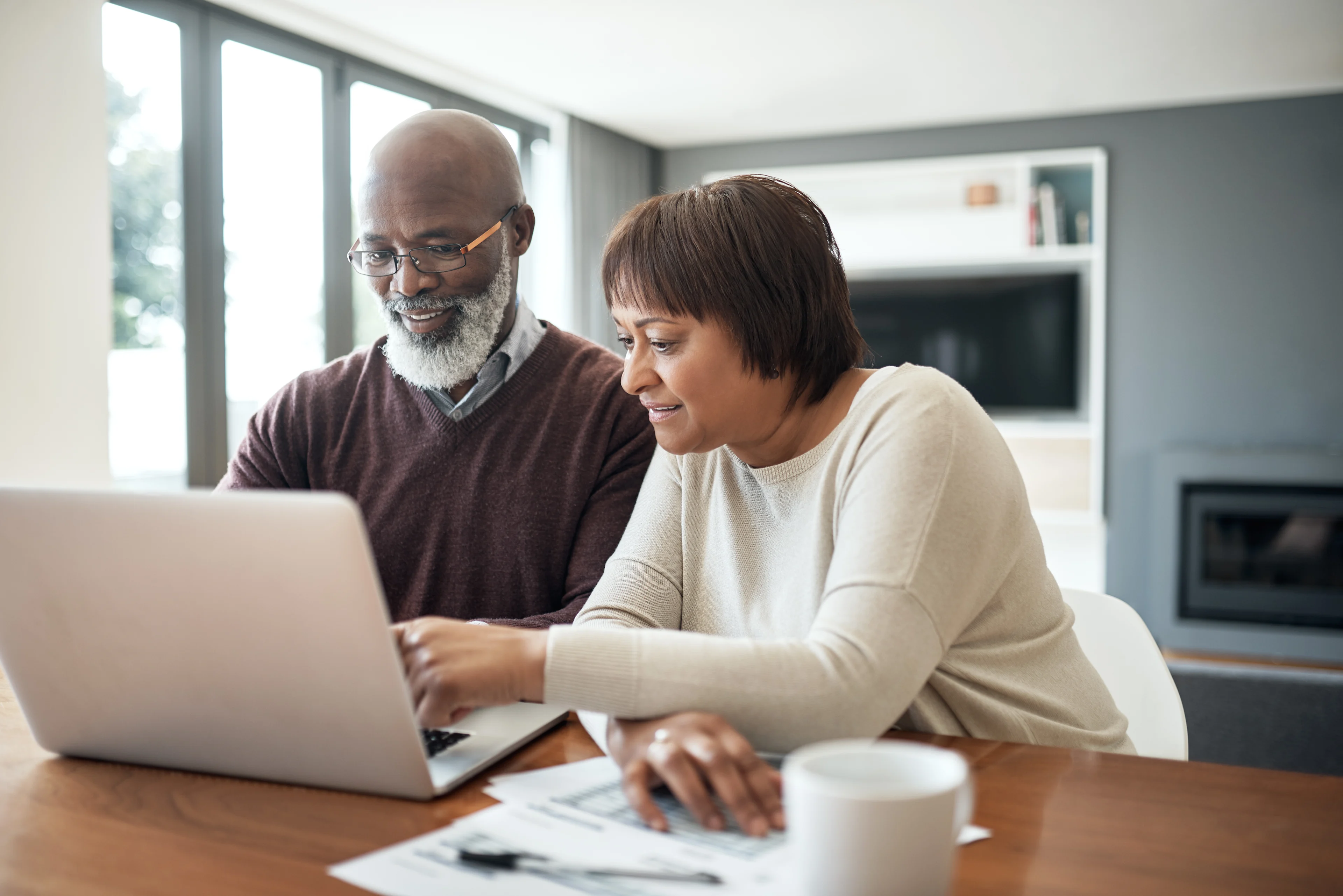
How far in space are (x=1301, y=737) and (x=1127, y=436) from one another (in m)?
2.76

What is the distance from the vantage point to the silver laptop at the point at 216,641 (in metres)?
0.68

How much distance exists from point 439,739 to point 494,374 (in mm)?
758

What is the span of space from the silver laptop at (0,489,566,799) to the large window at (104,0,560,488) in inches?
90.6

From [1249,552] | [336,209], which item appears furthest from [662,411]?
[1249,552]

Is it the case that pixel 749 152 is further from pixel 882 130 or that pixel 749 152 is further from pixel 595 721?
pixel 595 721

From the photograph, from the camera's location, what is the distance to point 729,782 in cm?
70

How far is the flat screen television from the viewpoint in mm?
5227

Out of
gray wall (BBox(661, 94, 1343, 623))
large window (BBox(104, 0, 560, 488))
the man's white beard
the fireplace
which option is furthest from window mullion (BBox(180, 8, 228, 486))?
the fireplace

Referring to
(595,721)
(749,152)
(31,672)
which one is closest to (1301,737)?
(595,721)

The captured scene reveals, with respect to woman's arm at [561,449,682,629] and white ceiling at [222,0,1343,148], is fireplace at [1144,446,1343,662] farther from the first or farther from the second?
woman's arm at [561,449,682,629]

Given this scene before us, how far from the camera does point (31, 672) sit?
84 cm

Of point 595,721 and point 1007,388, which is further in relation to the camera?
point 1007,388

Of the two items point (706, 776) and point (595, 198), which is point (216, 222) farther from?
point (706, 776)

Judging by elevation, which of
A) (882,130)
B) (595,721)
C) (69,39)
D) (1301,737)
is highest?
(882,130)
